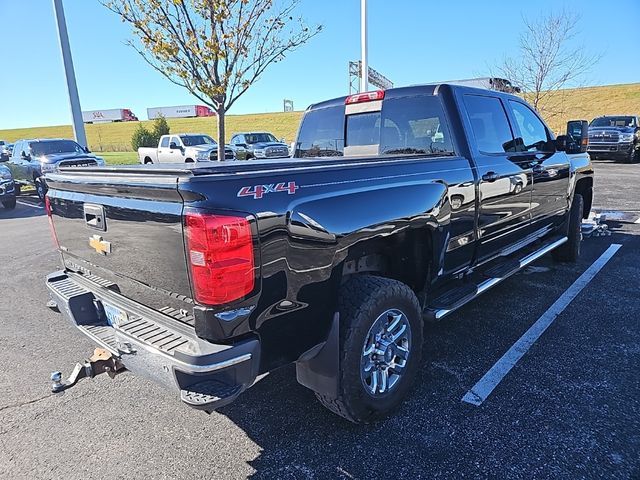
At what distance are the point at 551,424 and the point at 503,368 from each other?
0.67 metres

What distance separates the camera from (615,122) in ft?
68.3

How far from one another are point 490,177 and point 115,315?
9.84ft

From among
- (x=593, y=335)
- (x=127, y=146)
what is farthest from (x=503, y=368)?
(x=127, y=146)

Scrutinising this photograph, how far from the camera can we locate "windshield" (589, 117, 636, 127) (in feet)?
67.2

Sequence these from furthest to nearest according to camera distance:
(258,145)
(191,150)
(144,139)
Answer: (144,139) < (258,145) < (191,150)

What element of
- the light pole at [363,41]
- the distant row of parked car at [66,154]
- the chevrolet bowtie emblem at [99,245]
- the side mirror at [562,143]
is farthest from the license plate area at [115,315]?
the light pole at [363,41]

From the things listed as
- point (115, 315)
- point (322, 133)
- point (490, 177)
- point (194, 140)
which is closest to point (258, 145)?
point (194, 140)

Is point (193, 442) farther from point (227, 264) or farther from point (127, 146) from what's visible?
point (127, 146)

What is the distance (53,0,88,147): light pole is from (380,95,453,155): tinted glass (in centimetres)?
1339

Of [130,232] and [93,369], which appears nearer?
[130,232]

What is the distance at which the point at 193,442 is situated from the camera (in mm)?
2537

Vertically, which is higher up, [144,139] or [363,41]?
[363,41]

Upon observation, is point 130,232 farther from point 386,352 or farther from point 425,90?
point 425,90

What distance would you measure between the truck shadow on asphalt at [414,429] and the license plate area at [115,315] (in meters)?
0.94
